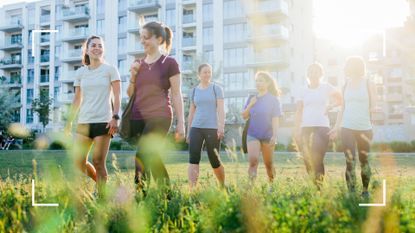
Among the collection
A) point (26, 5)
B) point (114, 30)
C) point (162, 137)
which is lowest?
point (162, 137)

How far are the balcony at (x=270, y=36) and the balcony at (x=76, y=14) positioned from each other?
22555mm

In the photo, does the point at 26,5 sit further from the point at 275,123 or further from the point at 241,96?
the point at 275,123

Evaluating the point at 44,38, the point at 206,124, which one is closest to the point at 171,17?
the point at 44,38

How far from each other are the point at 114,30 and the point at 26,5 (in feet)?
64.4

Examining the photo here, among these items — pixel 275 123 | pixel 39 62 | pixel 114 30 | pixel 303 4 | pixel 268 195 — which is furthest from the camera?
pixel 39 62

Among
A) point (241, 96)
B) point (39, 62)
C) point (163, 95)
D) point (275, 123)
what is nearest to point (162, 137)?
point (163, 95)

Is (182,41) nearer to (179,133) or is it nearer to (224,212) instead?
(179,133)

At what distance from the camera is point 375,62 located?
251 feet

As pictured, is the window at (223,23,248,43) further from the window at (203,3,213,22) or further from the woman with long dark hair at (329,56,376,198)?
the woman with long dark hair at (329,56,376,198)

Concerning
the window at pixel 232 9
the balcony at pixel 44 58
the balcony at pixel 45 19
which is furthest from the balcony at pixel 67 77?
the window at pixel 232 9

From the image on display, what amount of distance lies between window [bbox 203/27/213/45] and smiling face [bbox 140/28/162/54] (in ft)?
160

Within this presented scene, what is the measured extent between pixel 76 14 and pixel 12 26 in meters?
13.0

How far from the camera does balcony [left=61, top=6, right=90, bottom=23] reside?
6294 cm

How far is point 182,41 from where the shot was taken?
182 feet
